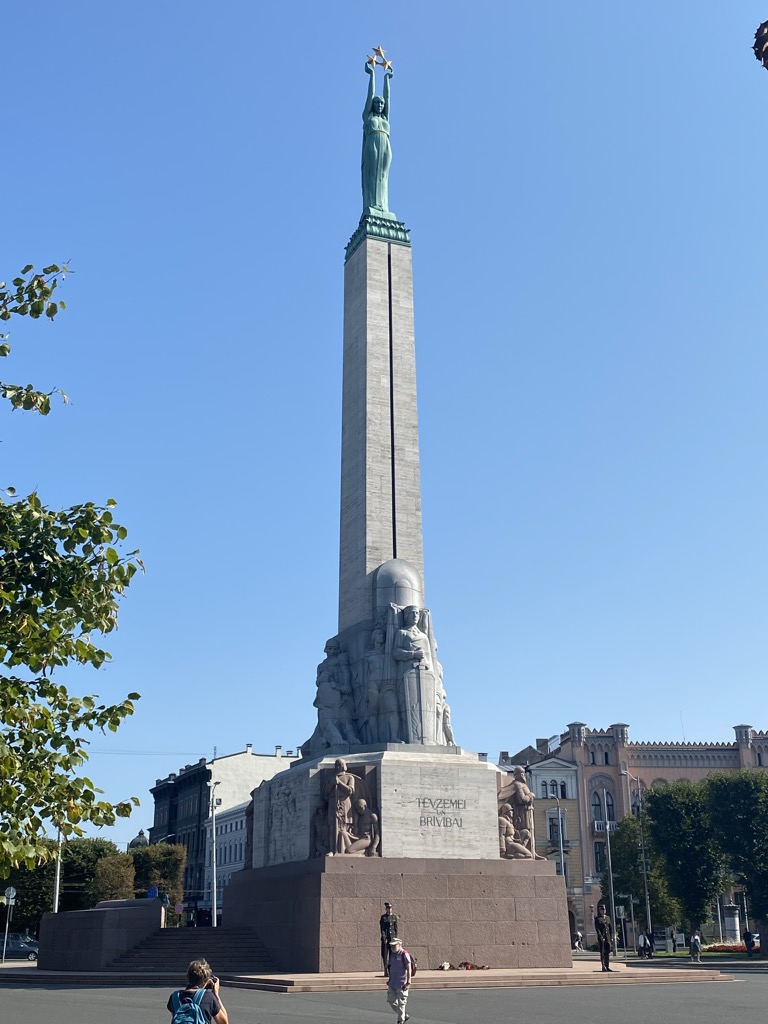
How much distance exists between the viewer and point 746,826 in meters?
54.9

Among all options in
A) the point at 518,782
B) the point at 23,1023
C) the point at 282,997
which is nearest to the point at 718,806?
the point at 518,782

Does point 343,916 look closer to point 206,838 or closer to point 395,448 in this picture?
point 395,448

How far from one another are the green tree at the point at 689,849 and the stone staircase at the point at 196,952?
35230 mm

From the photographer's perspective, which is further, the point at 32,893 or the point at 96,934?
the point at 32,893

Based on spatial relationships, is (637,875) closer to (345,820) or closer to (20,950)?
(20,950)

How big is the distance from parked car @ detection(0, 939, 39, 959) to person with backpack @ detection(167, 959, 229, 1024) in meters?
46.6

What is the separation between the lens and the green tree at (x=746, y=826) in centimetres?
5388

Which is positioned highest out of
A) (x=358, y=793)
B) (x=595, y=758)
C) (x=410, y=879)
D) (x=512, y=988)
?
(x=595, y=758)

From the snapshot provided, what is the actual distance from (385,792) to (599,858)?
5374 cm

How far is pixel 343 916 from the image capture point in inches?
1010

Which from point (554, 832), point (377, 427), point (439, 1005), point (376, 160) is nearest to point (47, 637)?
point (439, 1005)

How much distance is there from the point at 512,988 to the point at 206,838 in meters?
65.5

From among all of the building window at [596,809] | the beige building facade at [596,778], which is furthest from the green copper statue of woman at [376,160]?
the building window at [596,809]

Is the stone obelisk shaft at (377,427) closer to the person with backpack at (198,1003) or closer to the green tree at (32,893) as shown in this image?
the person with backpack at (198,1003)
